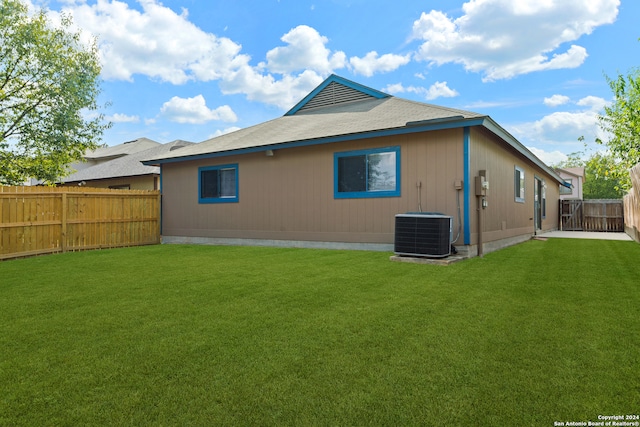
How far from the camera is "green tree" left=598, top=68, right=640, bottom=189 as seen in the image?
18.3 metres

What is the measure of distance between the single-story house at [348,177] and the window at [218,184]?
0.03m

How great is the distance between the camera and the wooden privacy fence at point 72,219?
7.92 m

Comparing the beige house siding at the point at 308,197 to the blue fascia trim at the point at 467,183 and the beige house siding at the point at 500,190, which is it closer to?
the blue fascia trim at the point at 467,183

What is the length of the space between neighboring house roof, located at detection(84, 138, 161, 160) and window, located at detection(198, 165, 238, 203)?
15491 mm

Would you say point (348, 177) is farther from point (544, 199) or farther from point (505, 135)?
point (544, 199)

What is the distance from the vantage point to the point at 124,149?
2516 centimetres

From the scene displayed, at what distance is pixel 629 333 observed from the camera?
2.70m

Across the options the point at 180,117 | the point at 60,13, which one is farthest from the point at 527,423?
the point at 180,117

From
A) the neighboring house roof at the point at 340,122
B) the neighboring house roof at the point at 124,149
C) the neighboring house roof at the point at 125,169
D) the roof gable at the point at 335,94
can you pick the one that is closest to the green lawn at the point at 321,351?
the neighboring house roof at the point at 340,122

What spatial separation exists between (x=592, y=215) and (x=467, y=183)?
50.9ft

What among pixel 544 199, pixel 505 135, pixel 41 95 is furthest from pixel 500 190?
pixel 41 95

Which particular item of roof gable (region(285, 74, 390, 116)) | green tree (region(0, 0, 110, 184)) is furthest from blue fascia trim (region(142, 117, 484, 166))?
green tree (region(0, 0, 110, 184))

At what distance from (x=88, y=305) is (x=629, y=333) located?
4503mm

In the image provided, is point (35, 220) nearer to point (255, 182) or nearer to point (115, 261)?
point (115, 261)
